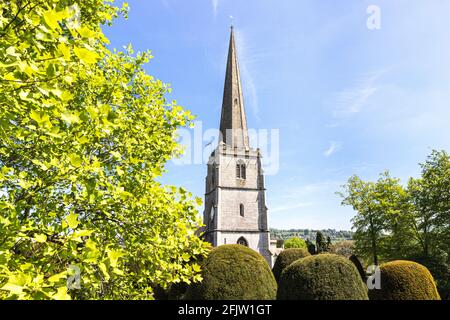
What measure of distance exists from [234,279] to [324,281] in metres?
3.73

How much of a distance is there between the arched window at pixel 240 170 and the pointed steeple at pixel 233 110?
110 inches

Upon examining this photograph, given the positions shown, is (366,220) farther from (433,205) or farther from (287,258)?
(287,258)

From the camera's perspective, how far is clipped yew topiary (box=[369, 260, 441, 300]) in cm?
1295

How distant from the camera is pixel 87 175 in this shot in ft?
14.4

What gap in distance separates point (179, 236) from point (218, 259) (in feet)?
22.9

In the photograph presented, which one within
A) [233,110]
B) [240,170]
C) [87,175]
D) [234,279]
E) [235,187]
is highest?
[233,110]

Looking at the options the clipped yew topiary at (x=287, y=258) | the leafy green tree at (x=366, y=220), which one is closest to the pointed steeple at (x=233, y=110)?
the leafy green tree at (x=366, y=220)

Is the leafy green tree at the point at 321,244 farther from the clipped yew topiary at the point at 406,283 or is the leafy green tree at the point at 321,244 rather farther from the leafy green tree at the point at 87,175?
the leafy green tree at the point at 87,175

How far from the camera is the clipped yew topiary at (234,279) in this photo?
1141 cm

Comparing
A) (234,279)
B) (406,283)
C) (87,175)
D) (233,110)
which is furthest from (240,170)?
(87,175)

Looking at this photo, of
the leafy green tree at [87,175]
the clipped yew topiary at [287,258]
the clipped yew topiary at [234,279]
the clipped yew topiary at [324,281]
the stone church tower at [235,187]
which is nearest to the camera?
the leafy green tree at [87,175]

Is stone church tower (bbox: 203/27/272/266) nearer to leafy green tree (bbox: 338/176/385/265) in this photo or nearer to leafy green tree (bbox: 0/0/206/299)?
leafy green tree (bbox: 338/176/385/265)
